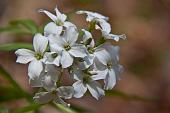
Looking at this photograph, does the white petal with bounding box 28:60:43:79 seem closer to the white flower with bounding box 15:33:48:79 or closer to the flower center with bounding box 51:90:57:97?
the white flower with bounding box 15:33:48:79

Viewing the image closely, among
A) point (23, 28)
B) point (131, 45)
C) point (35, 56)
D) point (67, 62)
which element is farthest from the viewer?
point (131, 45)

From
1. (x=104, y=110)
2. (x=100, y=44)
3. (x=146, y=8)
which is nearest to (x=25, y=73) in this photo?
(x=104, y=110)

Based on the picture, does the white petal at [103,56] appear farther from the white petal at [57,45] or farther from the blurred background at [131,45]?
the blurred background at [131,45]

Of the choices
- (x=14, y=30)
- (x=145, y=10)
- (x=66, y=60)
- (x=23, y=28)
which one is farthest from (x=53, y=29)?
(x=145, y=10)

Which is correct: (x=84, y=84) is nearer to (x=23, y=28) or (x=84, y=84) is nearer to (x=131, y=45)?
(x=23, y=28)

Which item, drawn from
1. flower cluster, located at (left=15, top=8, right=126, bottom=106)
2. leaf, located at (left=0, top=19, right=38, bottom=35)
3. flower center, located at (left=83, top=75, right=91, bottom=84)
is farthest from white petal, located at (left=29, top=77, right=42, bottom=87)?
leaf, located at (left=0, top=19, right=38, bottom=35)

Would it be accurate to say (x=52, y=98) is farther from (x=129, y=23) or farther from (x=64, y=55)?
(x=129, y=23)
